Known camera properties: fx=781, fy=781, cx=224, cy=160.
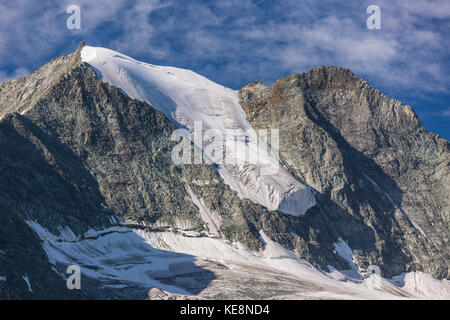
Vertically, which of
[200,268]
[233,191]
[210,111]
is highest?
[210,111]

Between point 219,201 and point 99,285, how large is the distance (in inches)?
1703

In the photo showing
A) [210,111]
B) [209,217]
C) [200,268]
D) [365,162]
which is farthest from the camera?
[365,162]

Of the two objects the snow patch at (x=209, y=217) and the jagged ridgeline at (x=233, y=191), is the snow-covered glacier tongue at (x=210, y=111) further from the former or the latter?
the snow patch at (x=209, y=217)

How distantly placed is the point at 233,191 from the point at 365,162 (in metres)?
38.3

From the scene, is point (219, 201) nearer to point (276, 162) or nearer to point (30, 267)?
point (276, 162)

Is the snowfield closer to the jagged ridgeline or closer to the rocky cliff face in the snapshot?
the jagged ridgeline

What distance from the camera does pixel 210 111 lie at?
165250 mm

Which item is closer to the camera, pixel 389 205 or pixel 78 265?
pixel 78 265

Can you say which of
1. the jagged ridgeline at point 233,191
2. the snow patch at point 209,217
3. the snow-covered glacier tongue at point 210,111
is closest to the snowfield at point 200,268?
the jagged ridgeline at point 233,191

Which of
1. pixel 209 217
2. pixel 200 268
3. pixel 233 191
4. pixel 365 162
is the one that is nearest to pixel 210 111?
pixel 233 191

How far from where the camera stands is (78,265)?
106m

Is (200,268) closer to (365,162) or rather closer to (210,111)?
(210,111)
